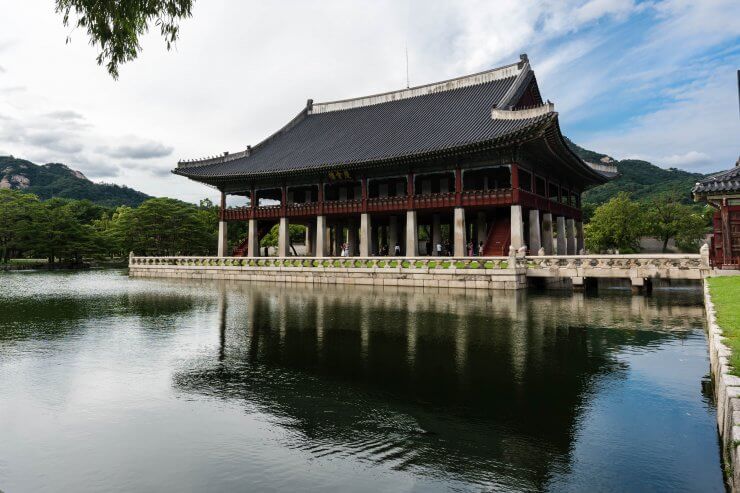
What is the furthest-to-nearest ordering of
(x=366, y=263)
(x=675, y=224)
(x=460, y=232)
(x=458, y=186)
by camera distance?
(x=675, y=224), (x=458, y=186), (x=460, y=232), (x=366, y=263)

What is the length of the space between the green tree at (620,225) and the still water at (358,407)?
39066 millimetres

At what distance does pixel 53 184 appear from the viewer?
483ft

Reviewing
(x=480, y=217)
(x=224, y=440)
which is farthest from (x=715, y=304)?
(x=480, y=217)

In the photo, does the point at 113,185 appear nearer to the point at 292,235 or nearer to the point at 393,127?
the point at 292,235

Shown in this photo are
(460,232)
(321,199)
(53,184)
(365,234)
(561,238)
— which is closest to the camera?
(460,232)


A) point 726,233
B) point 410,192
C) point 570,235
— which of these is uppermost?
point 410,192

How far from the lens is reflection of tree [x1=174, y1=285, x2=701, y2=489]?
18.2ft

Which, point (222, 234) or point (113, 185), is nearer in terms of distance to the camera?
point (222, 234)

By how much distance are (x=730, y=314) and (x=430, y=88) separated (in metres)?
37.0

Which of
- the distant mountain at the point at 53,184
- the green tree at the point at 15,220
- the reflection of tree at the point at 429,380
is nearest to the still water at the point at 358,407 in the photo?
the reflection of tree at the point at 429,380

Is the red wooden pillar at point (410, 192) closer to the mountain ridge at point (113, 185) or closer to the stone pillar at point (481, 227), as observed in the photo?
the stone pillar at point (481, 227)

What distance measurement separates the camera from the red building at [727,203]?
20.8 meters

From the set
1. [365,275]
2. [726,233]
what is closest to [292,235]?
[365,275]

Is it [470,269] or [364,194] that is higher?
[364,194]
